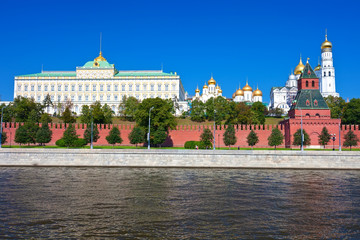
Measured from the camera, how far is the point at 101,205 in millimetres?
17094

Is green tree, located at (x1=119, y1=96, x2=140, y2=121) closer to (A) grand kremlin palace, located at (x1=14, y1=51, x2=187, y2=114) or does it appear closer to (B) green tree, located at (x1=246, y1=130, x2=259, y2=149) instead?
(A) grand kremlin palace, located at (x1=14, y1=51, x2=187, y2=114)

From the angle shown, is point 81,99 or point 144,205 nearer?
point 144,205

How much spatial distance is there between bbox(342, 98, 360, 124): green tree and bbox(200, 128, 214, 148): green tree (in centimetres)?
2861

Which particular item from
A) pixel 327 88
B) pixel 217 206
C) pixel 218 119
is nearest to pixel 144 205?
pixel 217 206

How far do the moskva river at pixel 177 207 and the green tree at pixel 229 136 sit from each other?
21449 mm

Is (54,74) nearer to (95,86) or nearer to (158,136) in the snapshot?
(95,86)

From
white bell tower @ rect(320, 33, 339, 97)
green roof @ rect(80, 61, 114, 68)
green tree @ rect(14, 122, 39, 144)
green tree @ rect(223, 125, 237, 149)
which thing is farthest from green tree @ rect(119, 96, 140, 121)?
white bell tower @ rect(320, 33, 339, 97)

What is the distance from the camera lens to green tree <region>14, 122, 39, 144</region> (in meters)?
47.2

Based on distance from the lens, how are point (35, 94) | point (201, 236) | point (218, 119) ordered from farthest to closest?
point (35, 94) → point (218, 119) → point (201, 236)

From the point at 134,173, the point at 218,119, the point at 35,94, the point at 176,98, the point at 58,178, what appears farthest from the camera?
the point at 35,94

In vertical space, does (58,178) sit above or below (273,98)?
below

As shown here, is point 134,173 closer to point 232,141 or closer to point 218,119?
point 232,141

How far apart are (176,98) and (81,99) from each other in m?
29.1

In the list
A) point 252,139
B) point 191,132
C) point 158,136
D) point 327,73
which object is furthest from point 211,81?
point 158,136
